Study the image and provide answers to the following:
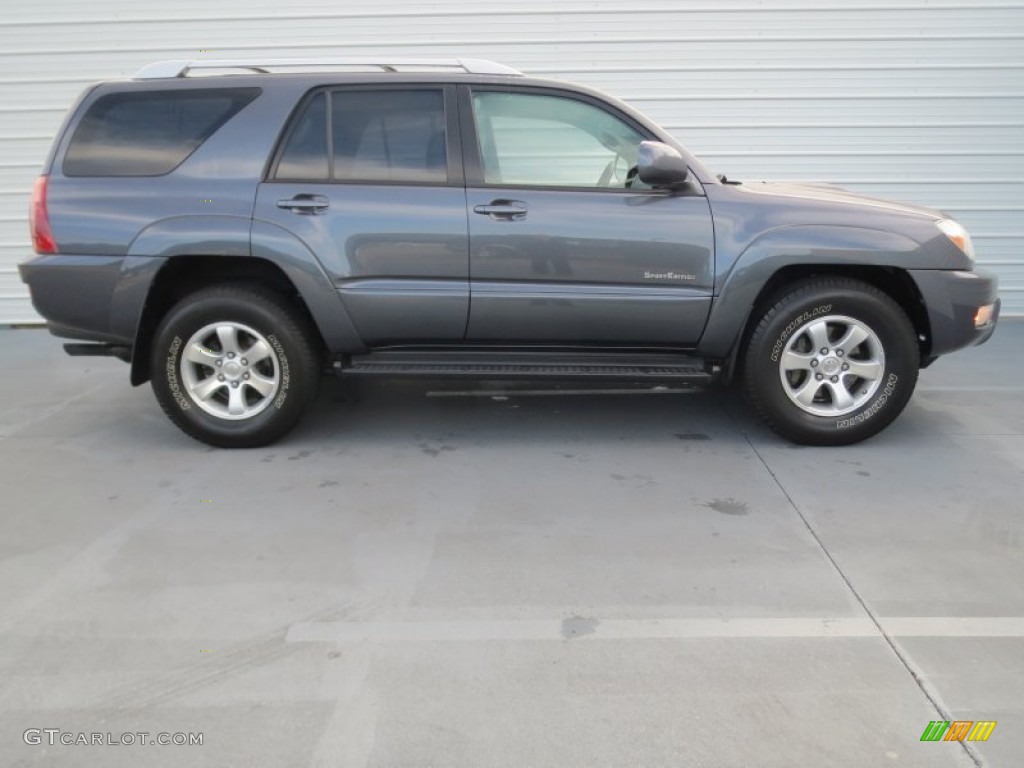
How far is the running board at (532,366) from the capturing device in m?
4.48

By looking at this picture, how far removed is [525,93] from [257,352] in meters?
1.94

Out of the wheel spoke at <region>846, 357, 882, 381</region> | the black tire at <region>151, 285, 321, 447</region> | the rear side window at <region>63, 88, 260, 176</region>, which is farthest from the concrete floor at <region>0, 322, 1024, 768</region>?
the rear side window at <region>63, 88, 260, 176</region>

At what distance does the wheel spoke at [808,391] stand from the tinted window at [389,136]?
2.15m

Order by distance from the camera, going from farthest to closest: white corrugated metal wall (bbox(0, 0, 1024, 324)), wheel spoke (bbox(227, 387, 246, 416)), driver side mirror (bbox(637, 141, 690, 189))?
white corrugated metal wall (bbox(0, 0, 1024, 324))
wheel spoke (bbox(227, 387, 246, 416))
driver side mirror (bbox(637, 141, 690, 189))

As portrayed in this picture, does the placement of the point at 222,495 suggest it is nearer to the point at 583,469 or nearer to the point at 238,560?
the point at 238,560

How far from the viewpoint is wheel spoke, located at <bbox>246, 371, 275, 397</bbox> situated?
4.52m

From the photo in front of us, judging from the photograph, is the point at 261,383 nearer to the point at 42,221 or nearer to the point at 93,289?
the point at 93,289

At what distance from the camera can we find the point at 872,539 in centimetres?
354

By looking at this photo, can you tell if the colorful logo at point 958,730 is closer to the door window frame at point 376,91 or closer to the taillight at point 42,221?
the door window frame at point 376,91

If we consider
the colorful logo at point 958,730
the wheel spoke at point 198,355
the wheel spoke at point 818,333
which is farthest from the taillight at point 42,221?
the colorful logo at point 958,730

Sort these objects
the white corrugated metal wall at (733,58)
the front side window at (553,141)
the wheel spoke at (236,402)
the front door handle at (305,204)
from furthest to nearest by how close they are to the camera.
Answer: the white corrugated metal wall at (733,58) → the wheel spoke at (236,402) → the front side window at (553,141) → the front door handle at (305,204)

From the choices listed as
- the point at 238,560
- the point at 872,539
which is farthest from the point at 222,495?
the point at 872,539

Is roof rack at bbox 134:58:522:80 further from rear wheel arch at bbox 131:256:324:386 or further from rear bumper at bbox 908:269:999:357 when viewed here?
rear bumper at bbox 908:269:999:357

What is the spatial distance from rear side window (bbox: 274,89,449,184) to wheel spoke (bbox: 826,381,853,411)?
2290 mm
